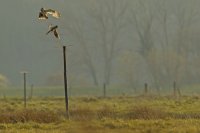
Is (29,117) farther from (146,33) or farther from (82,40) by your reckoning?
(82,40)

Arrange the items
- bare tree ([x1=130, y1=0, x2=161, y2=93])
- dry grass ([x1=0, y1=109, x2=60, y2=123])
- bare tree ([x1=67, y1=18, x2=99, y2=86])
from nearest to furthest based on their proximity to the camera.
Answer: dry grass ([x1=0, y1=109, x2=60, y2=123]), bare tree ([x1=130, y1=0, x2=161, y2=93]), bare tree ([x1=67, y1=18, x2=99, y2=86])

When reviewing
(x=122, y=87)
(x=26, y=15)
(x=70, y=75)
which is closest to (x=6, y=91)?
(x=70, y=75)

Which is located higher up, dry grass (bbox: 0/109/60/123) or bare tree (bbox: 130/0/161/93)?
bare tree (bbox: 130/0/161/93)

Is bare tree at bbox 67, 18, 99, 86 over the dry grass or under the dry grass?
over

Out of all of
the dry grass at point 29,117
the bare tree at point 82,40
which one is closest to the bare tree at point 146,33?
the bare tree at point 82,40

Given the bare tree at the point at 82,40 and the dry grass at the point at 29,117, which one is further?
the bare tree at the point at 82,40

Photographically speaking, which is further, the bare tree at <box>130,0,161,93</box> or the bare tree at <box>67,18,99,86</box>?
the bare tree at <box>67,18,99,86</box>

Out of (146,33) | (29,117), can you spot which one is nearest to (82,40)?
(146,33)

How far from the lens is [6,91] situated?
7356cm

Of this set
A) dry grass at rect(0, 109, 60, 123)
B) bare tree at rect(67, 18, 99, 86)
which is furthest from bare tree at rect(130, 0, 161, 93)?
dry grass at rect(0, 109, 60, 123)

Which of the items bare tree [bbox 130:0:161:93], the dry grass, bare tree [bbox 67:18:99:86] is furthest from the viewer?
bare tree [bbox 67:18:99:86]

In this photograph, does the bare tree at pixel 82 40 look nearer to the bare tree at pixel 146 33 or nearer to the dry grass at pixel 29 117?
the bare tree at pixel 146 33

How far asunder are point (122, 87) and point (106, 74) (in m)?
6.73

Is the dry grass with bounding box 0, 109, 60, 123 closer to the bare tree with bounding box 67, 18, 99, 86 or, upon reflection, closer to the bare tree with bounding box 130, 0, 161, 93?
the bare tree with bounding box 130, 0, 161, 93
